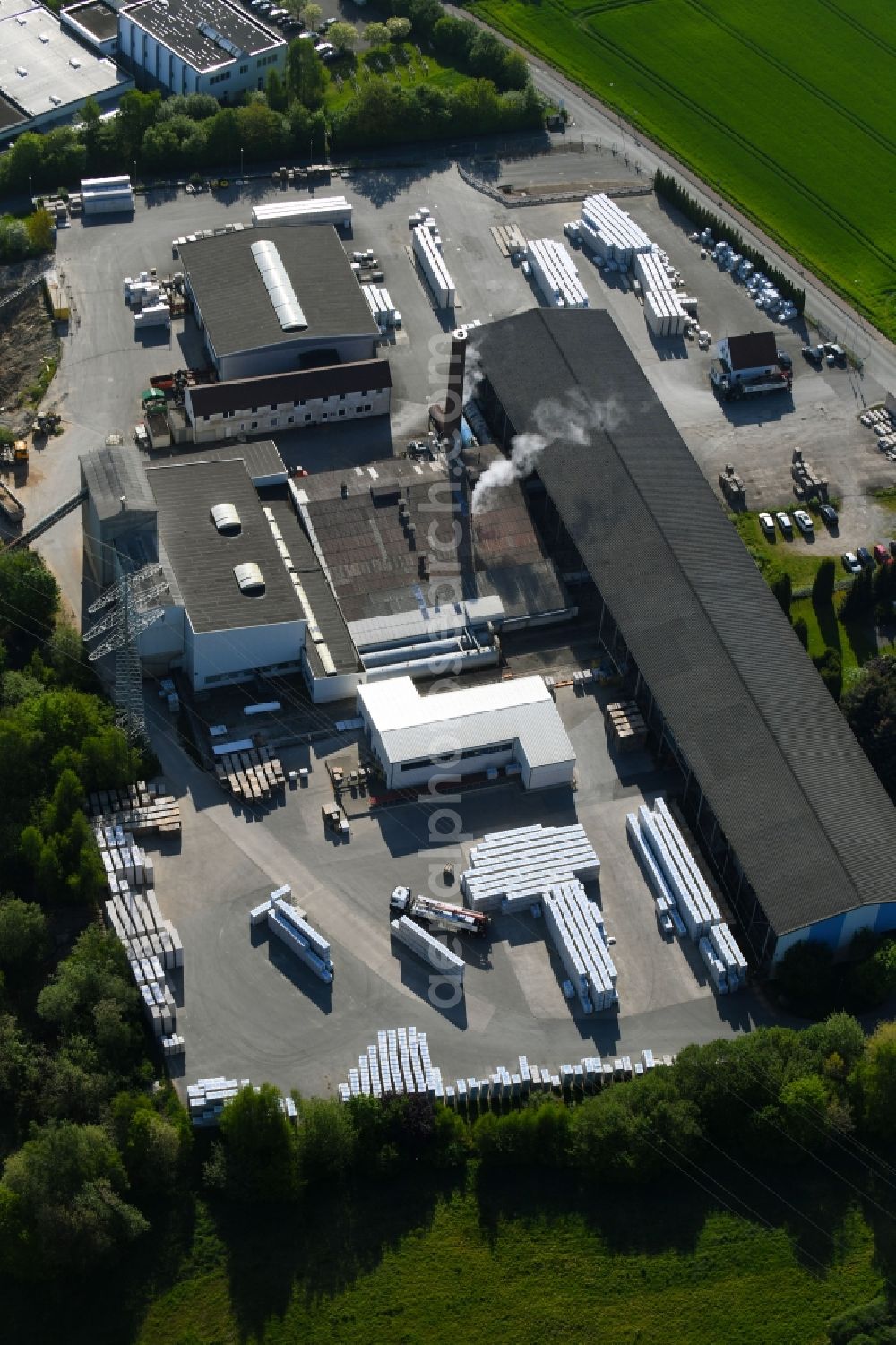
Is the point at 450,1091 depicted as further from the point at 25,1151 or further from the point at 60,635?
the point at 60,635

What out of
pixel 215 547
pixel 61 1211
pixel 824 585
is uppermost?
pixel 215 547

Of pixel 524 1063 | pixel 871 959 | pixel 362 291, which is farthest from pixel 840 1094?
pixel 362 291

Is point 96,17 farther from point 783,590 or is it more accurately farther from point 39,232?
point 783,590

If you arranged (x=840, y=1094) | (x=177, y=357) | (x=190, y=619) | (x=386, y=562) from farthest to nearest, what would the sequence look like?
(x=177, y=357) → (x=386, y=562) → (x=190, y=619) → (x=840, y=1094)

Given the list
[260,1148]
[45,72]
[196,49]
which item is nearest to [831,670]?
[260,1148]

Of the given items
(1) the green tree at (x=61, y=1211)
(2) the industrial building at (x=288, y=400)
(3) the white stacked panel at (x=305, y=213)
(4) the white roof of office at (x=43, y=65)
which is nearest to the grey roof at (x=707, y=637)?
(2) the industrial building at (x=288, y=400)

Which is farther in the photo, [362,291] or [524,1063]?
[362,291]

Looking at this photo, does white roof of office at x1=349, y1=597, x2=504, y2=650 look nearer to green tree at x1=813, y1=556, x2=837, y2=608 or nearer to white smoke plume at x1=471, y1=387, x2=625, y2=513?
white smoke plume at x1=471, y1=387, x2=625, y2=513

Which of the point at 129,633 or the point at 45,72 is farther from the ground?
the point at 45,72
